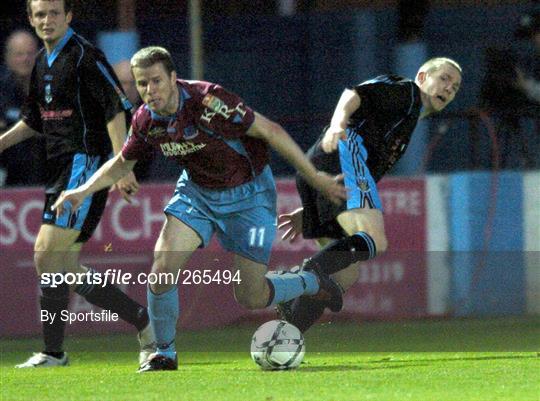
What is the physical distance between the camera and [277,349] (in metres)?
8.77

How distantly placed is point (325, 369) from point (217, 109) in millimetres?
1549

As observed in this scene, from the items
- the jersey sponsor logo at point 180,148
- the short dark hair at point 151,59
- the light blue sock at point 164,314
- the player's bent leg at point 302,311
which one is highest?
the short dark hair at point 151,59

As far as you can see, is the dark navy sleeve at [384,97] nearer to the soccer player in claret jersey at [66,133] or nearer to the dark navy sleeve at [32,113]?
the soccer player in claret jersey at [66,133]

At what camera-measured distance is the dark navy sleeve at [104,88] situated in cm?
Answer: 952

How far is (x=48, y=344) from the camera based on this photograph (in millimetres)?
9617

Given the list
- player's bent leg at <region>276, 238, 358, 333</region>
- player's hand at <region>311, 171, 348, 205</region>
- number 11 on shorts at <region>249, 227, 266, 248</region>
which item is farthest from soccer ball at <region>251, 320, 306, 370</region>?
player's hand at <region>311, 171, 348, 205</region>

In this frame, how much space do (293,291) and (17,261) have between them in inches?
155

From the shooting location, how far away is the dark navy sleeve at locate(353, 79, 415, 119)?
959cm

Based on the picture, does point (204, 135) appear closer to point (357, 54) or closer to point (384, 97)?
point (384, 97)

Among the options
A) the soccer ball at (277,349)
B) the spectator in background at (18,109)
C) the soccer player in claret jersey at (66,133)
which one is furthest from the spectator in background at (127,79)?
the soccer ball at (277,349)

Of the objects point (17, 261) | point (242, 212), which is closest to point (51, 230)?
point (242, 212)

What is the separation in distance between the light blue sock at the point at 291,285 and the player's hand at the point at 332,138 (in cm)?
84

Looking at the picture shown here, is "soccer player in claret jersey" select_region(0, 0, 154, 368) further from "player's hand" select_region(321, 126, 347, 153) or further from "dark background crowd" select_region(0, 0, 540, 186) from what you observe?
"dark background crowd" select_region(0, 0, 540, 186)

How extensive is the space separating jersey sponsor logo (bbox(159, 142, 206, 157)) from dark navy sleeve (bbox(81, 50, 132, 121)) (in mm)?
954
